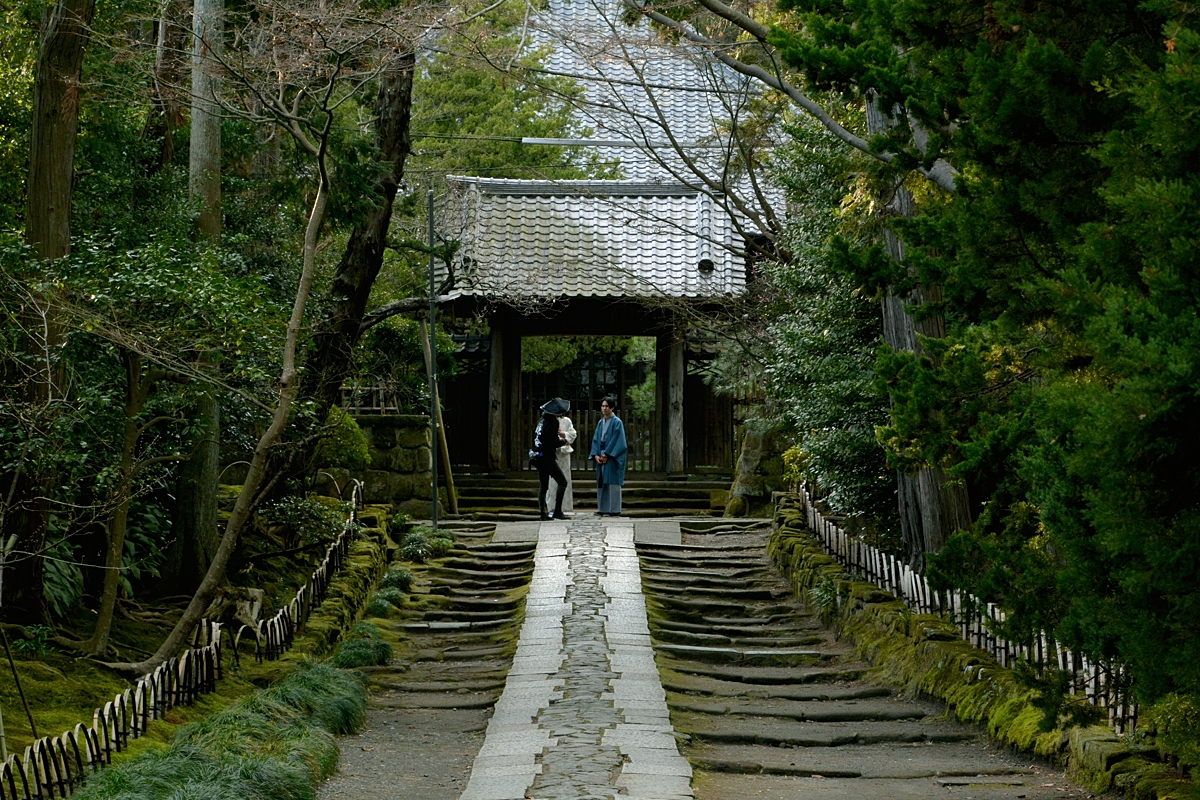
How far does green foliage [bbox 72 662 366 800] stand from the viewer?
6426 mm

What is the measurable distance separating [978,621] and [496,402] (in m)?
13.8

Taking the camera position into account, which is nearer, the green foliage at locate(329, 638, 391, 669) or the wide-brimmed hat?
the green foliage at locate(329, 638, 391, 669)

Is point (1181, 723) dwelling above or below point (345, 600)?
above

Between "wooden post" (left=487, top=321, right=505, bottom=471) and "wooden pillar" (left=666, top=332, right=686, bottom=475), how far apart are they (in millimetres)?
2936

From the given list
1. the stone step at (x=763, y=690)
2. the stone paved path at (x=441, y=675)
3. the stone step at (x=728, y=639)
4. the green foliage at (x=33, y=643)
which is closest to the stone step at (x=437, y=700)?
the stone paved path at (x=441, y=675)

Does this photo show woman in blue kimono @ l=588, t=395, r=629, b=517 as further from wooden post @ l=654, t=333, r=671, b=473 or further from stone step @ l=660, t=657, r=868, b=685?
stone step @ l=660, t=657, r=868, b=685

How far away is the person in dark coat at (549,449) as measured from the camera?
61.3ft

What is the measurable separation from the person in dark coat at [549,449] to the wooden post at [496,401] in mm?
3543

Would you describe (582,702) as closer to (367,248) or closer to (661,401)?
(367,248)

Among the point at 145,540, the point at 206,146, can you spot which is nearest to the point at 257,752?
the point at 145,540

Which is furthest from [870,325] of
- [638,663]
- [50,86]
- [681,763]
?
[50,86]

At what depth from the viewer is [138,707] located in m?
8.05

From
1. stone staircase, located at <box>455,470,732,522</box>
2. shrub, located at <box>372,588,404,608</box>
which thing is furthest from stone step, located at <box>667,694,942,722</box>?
stone staircase, located at <box>455,470,732,522</box>

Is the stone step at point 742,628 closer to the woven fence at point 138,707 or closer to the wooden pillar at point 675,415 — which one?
the woven fence at point 138,707
